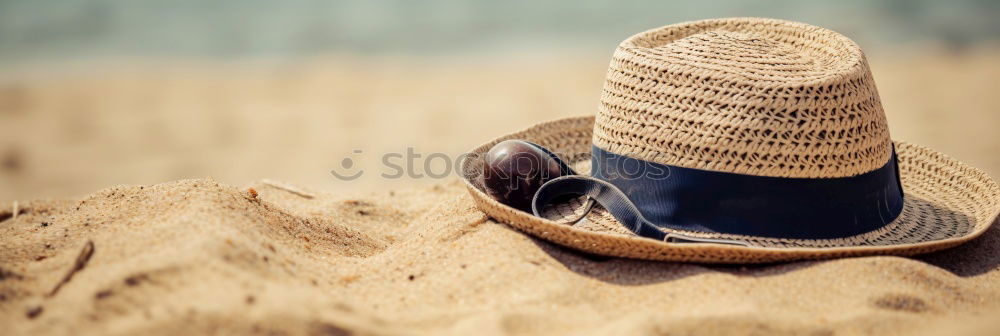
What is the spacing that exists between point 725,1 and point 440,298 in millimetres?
15844

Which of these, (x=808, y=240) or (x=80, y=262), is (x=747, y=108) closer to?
(x=808, y=240)

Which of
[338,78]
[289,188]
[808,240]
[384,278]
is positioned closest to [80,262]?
[384,278]

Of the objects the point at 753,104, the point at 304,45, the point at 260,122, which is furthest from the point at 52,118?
the point at 753,104

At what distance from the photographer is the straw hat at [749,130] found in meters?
3.13

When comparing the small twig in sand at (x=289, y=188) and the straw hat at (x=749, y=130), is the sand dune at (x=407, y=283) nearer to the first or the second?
the straw hat at (x=749, y=130)

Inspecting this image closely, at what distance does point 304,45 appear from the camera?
1406cm

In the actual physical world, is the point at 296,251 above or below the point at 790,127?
below

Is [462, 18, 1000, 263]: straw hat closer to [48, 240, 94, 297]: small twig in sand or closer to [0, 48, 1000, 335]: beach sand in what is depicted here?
[0, 48, 1000, 335]: beach sand

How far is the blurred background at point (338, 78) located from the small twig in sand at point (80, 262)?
305 cm

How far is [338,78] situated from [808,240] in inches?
348

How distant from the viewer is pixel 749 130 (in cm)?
313

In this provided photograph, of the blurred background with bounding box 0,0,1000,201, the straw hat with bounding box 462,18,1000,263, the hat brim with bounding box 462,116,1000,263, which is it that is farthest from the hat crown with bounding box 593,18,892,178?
the blurred background with bounding box 0,0,1000,201

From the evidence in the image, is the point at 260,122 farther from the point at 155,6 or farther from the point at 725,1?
the point at 725,1

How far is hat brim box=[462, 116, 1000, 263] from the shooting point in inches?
120
